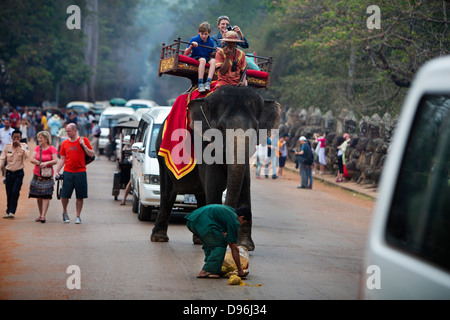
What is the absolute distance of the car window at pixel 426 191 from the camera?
3588 millimetres

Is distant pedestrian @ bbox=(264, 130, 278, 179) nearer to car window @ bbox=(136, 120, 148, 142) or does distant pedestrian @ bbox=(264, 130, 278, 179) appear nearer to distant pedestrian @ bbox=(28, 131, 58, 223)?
car window @ bbox=(136, 120, 148, 142)

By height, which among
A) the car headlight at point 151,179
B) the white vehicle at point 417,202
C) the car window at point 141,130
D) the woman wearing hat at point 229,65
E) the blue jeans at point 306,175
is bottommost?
the blue jeans at point 306,175

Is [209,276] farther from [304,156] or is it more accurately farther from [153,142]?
[304,156]

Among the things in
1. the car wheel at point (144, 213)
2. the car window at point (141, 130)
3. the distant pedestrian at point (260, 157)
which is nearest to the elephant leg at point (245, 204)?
the car wheel at point (144, 213)

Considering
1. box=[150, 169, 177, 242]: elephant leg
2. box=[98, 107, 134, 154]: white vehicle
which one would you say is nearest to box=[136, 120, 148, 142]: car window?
box=[150, 169, 177, 242]: elephant leg

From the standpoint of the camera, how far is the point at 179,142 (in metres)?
11.9

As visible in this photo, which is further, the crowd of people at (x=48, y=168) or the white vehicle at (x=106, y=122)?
the white vehicle at (x=106, y=122)

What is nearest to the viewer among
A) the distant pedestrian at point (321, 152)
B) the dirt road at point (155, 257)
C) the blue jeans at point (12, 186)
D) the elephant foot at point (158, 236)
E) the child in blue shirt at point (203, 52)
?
the dirt road at point (155, 257)

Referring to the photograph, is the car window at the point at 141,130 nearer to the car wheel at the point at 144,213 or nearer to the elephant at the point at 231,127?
the car wheel at the point at 144,213

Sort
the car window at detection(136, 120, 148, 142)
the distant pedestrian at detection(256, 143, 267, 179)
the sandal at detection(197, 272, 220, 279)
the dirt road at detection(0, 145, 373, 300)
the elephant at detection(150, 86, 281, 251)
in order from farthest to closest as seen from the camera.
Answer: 1. the distant pedestrian at detection(256, 143, 267, 179)
2. the car window at detection(136, 120, 148, 142)
3. the elephant at detection(150, 86, 281, 251)
4. the sandal at detection(197, 272, 220, 279)
5. the dirt road at detection(0, 145, 373, 300)

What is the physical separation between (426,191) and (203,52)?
8821 millimetres

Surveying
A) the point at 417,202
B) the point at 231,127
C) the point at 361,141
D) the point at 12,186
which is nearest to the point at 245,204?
the point at 231,127

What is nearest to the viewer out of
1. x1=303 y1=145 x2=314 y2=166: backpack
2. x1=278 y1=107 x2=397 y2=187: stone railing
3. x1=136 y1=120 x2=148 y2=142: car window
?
x1=136 y1=120 x2=148 y2=142: car window

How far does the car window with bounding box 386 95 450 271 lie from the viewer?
359 cm
